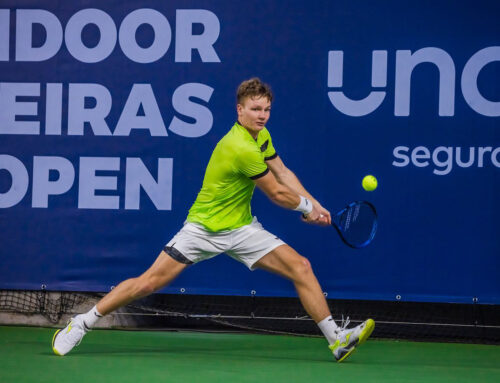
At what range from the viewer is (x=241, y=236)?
5.55 m

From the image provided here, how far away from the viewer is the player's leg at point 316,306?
536cm

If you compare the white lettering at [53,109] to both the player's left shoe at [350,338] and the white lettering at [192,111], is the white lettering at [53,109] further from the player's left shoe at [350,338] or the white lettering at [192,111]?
the player's left shoe at [350,338]

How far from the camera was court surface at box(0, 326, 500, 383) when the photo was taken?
16.1 ft

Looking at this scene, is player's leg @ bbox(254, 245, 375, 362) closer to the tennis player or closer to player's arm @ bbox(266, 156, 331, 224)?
the tennis player

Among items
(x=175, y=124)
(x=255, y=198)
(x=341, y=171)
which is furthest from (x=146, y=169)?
(x=341, y=171)

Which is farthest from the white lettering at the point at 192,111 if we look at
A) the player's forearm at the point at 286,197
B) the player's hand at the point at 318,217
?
the player's hand at the point at 318,217

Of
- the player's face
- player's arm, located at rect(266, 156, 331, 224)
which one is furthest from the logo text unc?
the player's face

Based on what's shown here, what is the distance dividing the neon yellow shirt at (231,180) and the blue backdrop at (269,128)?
1.14 metres

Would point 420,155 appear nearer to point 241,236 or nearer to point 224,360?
point 241,236

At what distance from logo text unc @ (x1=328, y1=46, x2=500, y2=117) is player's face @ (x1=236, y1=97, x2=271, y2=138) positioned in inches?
53.4

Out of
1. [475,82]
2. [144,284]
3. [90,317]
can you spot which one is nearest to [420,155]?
[475,82]

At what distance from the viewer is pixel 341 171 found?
665 cm

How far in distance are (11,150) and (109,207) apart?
811mm

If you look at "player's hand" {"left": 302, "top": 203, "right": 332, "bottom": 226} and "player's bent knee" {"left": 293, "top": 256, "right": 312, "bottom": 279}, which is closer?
"player's hand" {"left": 302, "top": 203, "right": 332, "bottom": 226}
